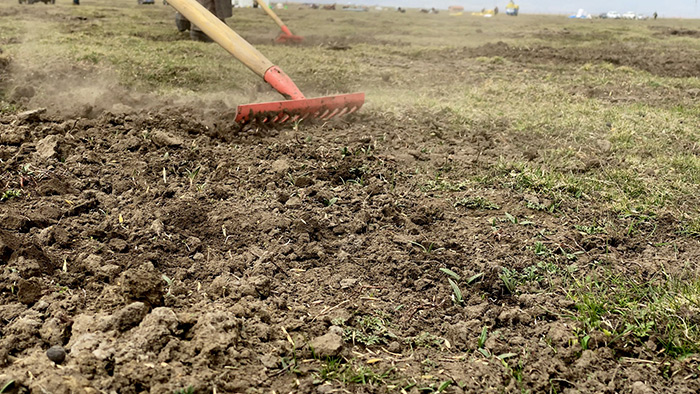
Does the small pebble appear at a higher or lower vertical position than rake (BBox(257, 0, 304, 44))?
lower

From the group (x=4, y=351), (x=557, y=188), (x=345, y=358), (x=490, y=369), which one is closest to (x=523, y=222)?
(x=557, y=188)

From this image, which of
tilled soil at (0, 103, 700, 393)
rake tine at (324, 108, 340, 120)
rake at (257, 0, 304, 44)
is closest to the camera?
tilled soil at (0, 103, 700, 393)

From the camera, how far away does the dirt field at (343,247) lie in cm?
190

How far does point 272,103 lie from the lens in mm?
4152

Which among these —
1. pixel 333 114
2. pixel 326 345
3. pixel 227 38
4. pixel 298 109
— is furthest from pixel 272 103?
pixel 326 345

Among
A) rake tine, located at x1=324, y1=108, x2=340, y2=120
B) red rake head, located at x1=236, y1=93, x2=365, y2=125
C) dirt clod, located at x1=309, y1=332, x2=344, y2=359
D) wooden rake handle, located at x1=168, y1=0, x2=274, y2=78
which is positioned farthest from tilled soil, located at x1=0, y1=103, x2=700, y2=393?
wooden rake handle, located at x1=168, y1=0, x2=274, y2=78

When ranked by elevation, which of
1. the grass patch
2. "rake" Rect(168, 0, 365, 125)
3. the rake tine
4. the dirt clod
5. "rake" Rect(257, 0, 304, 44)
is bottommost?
the dirt clod

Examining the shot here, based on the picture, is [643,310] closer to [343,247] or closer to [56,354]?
[343,247]

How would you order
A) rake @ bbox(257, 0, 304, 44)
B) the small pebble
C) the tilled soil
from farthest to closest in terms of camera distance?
rake @ bbox(257, 0, 304, 44)
the tilled soil
the small pebble

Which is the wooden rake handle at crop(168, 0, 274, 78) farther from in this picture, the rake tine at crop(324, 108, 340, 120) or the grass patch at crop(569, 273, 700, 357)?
the grass patch at crop(569, 273, 700, 357)

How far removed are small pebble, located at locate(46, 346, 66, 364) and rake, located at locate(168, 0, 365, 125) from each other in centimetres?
253

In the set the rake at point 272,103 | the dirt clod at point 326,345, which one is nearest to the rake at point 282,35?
the rake at point 272,103

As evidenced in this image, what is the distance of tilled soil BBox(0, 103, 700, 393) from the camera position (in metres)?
1.87

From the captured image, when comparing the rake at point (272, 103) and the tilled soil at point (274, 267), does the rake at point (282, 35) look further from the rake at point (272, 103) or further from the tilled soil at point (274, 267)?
the tilled soil at point (274, 267)
